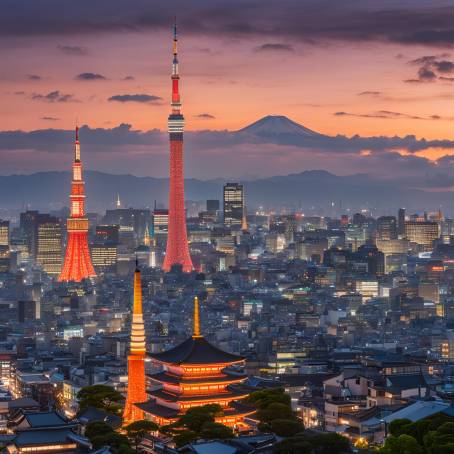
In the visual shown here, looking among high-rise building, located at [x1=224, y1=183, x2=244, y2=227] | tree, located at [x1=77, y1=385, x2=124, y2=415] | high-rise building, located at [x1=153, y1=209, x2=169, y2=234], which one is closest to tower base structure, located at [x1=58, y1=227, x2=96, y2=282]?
high-rise building, located at [x1=153, y1=209, x2=169, y2=234]

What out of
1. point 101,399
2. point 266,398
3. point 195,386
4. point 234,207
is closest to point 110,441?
point 195,386

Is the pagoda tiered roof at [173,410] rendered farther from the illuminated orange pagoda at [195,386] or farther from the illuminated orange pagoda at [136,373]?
the illuminated orange pagoda at [136,373]

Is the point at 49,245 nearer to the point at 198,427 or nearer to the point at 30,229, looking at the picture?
the point at 30,229

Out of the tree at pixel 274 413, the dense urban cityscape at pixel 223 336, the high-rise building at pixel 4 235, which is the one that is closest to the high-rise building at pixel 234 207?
the dense urban cityscape at pixel 223 336

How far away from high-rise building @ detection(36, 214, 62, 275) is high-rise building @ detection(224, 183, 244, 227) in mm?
28798

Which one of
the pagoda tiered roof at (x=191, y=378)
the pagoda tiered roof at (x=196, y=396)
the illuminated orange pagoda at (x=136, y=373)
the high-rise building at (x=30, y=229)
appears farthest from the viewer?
the high-rise building at (x=30, y=229)

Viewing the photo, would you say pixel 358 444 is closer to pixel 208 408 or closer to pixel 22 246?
pixel 208 408

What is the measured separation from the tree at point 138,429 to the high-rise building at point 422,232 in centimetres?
14208

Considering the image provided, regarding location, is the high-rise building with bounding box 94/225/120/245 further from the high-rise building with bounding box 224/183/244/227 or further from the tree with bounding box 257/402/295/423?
the tree with bounding box 257/402/295/423

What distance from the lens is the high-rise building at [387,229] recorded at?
17212 centimetres

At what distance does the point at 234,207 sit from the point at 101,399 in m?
141

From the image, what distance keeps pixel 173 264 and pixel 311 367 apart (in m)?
60.4

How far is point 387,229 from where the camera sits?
6826 inches

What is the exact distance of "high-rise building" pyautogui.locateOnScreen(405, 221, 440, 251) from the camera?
180m
